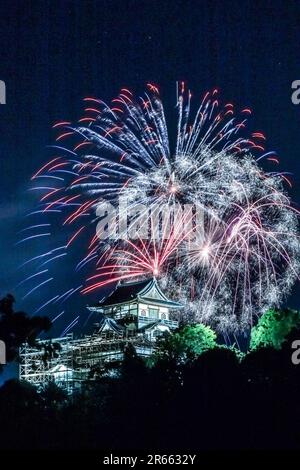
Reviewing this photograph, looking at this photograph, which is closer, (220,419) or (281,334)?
(220,419)

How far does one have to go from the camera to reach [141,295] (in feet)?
170

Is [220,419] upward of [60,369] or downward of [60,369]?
downward

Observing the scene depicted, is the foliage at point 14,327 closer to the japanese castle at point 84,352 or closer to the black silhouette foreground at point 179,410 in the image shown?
the black silhouette foreground at point 179,410

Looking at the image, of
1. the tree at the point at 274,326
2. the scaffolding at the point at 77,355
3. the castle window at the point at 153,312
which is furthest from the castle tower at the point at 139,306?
the tree at the point at 274,326

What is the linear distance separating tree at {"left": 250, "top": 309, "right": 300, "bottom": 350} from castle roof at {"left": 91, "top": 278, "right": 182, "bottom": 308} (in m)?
12.0

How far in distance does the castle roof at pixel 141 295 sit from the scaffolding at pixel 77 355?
20.1ft

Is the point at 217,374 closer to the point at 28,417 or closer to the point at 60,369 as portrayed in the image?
the point at 28,417

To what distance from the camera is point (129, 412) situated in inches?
1196

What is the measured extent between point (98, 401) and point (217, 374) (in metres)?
5.66

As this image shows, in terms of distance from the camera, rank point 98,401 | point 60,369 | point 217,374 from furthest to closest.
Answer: point 60,369
point 98,401
point 217,374

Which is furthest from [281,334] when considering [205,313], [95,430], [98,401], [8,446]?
[8,446]

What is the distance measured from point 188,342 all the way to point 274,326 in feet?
13.7

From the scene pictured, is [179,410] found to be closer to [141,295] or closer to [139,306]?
[141,295]
